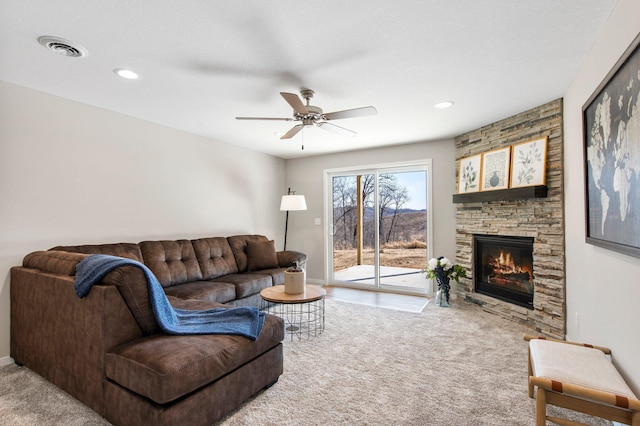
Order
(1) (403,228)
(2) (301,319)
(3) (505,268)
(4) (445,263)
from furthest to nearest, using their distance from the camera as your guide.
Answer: (1) (403,228) < (4) (445,263) < (3) (505,268) < (2) (301,319)

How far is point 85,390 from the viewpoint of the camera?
1.87m

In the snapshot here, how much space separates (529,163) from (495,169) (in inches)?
17.0

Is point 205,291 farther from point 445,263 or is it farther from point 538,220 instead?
point 538,220

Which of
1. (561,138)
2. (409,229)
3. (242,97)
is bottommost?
(409,229)

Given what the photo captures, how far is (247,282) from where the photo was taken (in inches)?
148

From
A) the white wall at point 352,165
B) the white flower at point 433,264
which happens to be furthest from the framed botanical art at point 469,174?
the white flower at point 433,264

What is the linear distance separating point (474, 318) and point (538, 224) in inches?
51.1

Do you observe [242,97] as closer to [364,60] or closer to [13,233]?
[364,60]

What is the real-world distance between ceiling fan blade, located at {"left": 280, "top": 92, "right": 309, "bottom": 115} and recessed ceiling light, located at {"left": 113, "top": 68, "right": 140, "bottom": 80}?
49.5 inches

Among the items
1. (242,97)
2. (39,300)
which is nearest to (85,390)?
(39,300)

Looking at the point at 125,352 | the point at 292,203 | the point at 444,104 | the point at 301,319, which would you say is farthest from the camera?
the point at 292,203

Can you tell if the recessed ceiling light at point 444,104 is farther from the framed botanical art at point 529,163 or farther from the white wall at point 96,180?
the white wall at point 96,180

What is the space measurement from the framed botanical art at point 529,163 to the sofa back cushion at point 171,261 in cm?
389

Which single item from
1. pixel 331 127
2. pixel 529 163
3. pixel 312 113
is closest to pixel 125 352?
pixel 312 113
